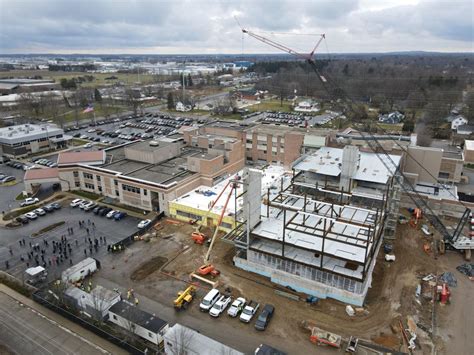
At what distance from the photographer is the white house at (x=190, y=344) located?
15148 millimetres

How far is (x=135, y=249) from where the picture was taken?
1011 inches

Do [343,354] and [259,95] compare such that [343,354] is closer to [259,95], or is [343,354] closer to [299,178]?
[299,178]

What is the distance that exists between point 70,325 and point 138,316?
433 cm

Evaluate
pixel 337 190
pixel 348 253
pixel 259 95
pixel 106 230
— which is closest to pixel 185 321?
pixel 348 253

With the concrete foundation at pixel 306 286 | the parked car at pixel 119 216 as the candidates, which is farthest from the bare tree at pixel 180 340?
the parked car at pixel 119 216

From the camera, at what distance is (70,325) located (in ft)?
60.9


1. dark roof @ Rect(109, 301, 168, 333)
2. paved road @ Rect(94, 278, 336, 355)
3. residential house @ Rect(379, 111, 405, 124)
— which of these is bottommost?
paved road @ Rect(94, 278, 336, 355)

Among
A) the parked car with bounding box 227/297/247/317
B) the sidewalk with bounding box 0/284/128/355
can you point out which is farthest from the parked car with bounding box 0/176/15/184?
the parked car with bounding box 227/297/247/317

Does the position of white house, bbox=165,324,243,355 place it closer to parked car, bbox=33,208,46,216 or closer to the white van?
the white van

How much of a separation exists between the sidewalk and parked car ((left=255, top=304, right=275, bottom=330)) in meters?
7.18

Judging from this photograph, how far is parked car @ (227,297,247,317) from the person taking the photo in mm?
18906

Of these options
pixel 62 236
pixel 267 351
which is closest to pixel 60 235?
pixel 62 236

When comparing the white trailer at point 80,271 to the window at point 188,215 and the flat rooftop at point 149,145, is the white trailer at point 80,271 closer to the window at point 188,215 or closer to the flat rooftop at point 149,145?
the window at point 188,215

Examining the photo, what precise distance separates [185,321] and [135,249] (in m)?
9.00
